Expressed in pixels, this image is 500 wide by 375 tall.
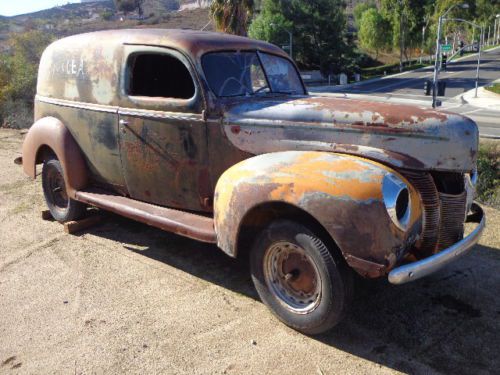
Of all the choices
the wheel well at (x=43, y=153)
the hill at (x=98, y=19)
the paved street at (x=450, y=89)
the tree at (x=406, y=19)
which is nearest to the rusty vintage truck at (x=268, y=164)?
the wheel well at (x=43, y=153)

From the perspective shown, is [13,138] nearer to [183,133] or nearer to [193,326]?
[183,133]

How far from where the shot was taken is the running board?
375 centimetres

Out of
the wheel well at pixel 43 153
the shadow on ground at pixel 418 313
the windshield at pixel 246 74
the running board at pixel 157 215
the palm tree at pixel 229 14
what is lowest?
the shadow on ground at pixel 418 313

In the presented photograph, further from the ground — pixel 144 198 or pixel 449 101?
pixel 144 198

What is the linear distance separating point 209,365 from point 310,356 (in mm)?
650

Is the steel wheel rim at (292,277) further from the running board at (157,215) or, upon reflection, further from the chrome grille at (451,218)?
the chrome grille at (451,218)

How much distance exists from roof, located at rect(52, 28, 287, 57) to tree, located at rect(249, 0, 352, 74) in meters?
42.1

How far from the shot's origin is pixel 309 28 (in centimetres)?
4675

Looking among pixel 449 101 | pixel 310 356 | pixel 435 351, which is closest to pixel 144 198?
pixel 310 356

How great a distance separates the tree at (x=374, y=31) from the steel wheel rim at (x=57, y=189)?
6315 cm

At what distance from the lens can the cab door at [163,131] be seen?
3.89 metres

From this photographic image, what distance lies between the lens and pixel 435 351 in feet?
10.1

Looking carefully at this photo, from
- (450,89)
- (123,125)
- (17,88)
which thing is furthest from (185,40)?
(450,89)

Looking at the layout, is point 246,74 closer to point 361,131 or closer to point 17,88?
point 361,131
